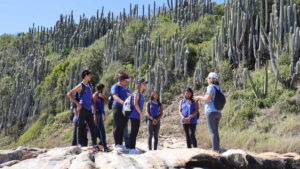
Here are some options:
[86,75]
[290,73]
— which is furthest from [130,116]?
[290,73]

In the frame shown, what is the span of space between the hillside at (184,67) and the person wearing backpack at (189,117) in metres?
2.98

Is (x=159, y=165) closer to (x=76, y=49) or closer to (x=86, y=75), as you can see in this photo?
(x=86, y=75)

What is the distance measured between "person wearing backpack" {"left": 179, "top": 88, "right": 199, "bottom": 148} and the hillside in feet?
9.78

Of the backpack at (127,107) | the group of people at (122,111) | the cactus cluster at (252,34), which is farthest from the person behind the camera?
the cactus cluster at (252,34)

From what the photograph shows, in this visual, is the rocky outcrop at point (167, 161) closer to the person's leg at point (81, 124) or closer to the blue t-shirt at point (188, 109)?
the person's leg at point (81, 124)

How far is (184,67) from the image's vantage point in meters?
17.3

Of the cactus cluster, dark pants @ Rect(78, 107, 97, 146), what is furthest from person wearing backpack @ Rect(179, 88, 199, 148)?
the cactus cluster

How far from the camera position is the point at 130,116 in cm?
678

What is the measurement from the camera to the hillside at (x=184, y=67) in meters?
12.2

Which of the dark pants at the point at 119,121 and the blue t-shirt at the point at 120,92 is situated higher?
the blue t-shirt at the point at 120,92

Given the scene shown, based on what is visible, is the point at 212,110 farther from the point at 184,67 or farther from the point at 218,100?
the point at 184,67

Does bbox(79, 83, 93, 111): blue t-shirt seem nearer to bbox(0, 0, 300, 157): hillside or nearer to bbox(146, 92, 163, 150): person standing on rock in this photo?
bbox(146, 92, 163, 150): person standing on rock

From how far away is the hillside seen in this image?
40.2 ft

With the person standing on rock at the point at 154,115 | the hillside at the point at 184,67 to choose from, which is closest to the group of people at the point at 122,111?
the person standing on rock at the point at 154,115
